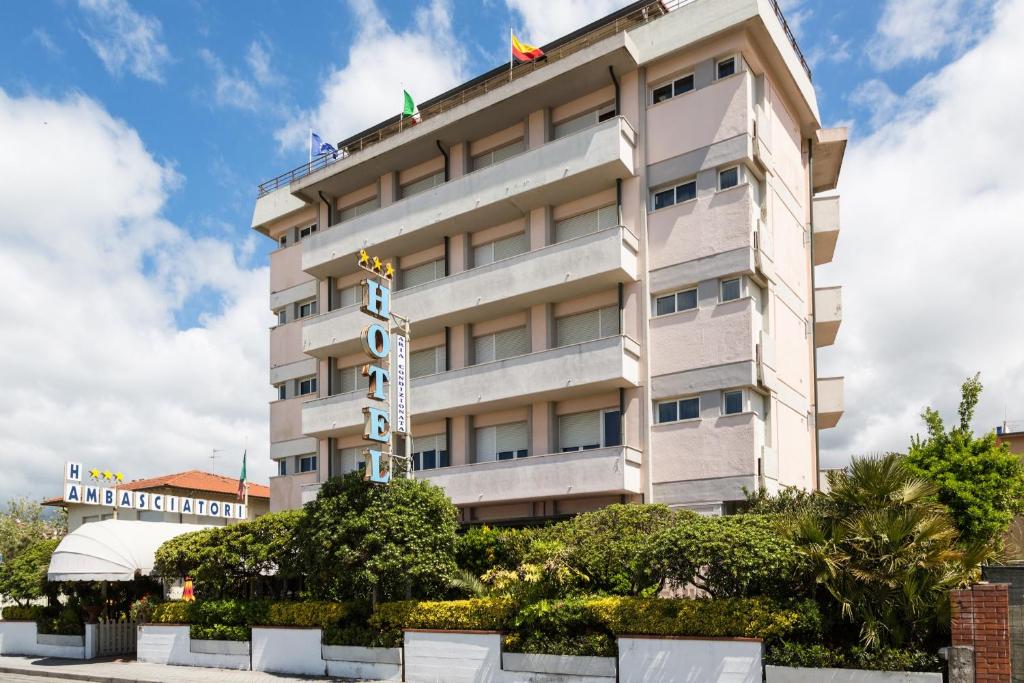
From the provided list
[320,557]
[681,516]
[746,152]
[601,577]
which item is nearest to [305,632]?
[320,557]

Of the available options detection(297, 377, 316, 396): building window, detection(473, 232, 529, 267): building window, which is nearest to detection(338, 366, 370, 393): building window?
detection(297, 377, 316, 396): building window

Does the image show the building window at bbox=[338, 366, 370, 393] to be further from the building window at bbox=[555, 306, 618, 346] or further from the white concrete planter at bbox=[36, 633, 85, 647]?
the white concrete planter at bbox=[36, 633, 85, 647]

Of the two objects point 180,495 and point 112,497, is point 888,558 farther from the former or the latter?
point 180,495

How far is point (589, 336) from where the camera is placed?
3300cm

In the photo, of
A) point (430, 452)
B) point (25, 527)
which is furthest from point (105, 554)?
point (25, 527)

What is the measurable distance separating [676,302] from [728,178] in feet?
14.1

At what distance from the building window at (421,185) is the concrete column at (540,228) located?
5.16 m

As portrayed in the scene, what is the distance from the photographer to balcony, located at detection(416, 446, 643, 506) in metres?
29.7

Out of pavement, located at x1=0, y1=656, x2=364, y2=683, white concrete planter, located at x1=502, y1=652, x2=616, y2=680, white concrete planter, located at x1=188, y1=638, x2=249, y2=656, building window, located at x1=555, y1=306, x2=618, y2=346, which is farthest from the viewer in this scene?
building window, located at x1=555, y1=306, x2=618, y2=346

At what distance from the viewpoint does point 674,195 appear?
1248 inches

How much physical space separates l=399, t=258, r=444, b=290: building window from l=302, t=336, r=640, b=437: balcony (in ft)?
15.4

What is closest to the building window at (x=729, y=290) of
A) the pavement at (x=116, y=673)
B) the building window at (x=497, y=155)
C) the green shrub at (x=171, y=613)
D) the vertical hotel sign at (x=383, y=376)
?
the building window at (x=497, y=155)

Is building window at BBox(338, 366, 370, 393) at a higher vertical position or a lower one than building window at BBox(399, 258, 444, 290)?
lower

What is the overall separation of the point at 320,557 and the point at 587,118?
1815 centimetres
